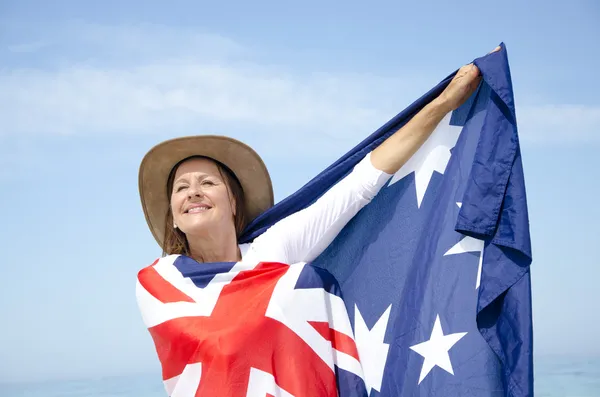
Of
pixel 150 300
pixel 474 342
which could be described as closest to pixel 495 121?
pixel 474 342

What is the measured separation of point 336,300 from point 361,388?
415 mm

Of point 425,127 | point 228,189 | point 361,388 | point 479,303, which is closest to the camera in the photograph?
point 479,303

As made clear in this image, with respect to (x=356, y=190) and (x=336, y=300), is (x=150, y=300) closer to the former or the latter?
(x=336, y=300)

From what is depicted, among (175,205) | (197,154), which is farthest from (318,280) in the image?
(197,154)

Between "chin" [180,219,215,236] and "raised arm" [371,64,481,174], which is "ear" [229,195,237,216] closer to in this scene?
"chin" [180,219,215,236]

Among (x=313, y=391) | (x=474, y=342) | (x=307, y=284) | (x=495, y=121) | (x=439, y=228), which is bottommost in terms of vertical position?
(x=313, y=391)

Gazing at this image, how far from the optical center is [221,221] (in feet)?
12.5

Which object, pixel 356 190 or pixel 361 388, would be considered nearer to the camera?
pixel 361 388

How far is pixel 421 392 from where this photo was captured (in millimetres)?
3369

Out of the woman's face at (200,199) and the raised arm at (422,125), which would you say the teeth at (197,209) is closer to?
the woman's face at (200,199)

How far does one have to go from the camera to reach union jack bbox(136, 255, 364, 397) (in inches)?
130

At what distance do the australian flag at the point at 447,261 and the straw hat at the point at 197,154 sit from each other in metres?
0.33

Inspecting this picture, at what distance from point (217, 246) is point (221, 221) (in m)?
0.13

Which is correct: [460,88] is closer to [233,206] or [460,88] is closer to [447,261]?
[447,261]
